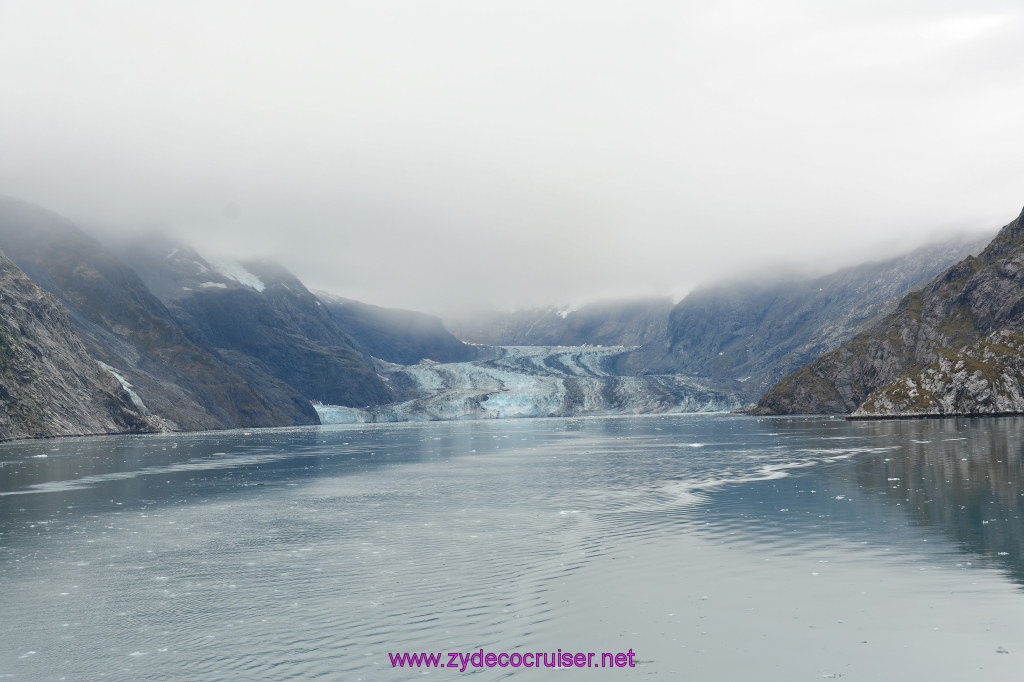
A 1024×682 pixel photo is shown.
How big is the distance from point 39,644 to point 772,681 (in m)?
17.8

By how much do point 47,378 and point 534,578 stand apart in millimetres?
170532

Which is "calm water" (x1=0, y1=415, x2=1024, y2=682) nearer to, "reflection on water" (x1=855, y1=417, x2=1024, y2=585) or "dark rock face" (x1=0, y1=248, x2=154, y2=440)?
"reflection on water" (x1=855, y1=417, x2=1024, y2=585)

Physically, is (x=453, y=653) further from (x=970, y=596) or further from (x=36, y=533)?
(x=36, y=533)

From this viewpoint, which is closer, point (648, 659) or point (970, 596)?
point (648, 659)

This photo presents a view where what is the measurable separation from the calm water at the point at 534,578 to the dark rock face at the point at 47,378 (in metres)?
117

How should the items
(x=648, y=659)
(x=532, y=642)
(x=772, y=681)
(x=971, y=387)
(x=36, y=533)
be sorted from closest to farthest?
(x=772, y=681)
(x=648, y=659)
(x=532, y=642)
(x=36, y=533)
(x=971, y=387)

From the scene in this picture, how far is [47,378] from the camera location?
164 metres

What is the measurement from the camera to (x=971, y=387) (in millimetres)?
153500

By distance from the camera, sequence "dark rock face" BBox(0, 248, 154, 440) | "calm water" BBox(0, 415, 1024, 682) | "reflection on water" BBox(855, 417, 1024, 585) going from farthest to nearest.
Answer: "dark rock face" BBox(0, 248, 154, 440) → "reflection on water" BBox(855, 417, 1024, 585) → "calm water" BBox(0, 415, 1024, 682)

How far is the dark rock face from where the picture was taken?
15225cm

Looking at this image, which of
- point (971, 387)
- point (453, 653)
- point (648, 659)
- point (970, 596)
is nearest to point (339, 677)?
point (453, 653)

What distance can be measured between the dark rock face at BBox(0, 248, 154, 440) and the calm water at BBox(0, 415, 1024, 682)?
383ft

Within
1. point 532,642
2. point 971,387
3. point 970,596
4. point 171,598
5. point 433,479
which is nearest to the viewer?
point 532,642

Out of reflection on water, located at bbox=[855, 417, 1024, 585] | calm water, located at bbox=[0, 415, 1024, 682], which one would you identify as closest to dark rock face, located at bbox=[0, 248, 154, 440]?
calm water, located at bbox=[0, 415, 1024, 682]
